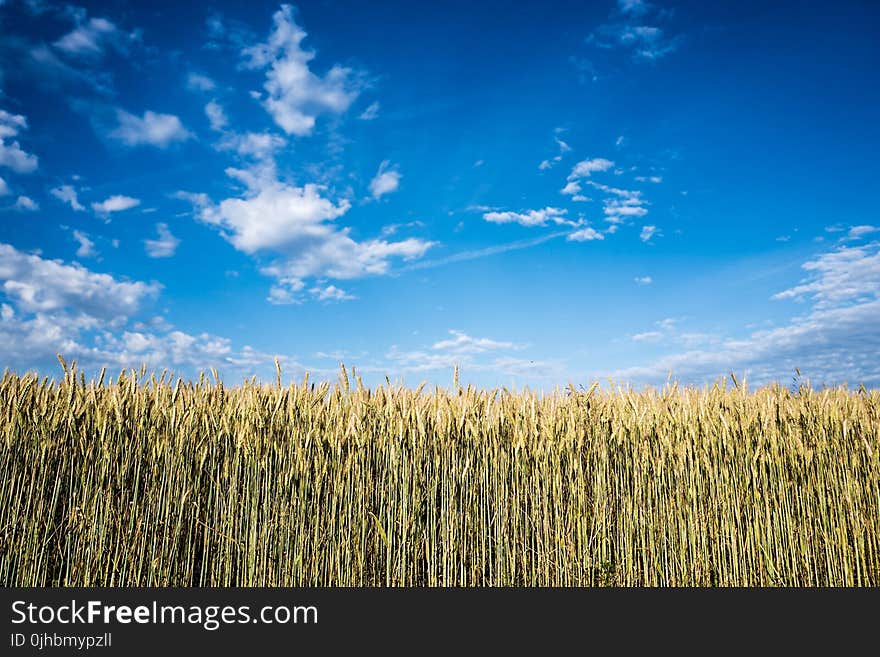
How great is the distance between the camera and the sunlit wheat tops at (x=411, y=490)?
335 cm

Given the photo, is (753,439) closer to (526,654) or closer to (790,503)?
(790,503)

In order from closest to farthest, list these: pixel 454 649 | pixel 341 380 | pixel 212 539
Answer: pixel 454 649 → pixel 212 539 → pixel 341 380

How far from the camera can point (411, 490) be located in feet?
11.6

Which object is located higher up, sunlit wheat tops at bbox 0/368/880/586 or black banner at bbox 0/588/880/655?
sunlit wheat tops at bbox 0/368/880/586

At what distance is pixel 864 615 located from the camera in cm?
348

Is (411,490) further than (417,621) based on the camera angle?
Yes

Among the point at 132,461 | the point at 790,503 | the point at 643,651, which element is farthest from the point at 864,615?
the point at 132,461

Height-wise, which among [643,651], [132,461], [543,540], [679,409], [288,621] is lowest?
[643,651]

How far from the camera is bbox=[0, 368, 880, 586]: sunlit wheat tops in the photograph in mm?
3354

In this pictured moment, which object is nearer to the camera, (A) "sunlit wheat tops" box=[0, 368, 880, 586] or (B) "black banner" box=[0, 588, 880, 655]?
(B) "black banner" box=[0, 588, 880, 655]

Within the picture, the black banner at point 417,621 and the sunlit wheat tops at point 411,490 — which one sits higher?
the sunlit wheat tops at point 411,490

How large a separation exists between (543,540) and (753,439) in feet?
5.32

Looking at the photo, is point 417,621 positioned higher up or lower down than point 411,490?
lower down

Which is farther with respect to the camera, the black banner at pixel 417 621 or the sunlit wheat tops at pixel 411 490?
the sunlit wheat tops at pixel 411 490
